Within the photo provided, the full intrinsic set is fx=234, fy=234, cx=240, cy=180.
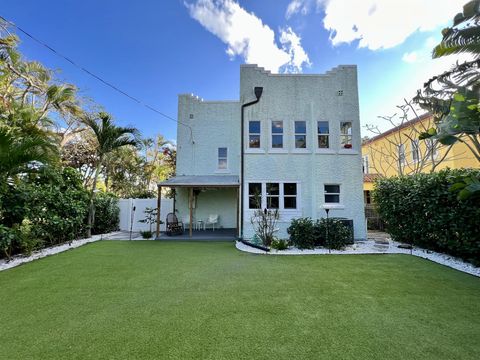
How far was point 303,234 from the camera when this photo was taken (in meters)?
10.0

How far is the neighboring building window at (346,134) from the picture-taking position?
495 inches

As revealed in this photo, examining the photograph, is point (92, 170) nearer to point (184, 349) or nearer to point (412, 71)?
point (184, 349)

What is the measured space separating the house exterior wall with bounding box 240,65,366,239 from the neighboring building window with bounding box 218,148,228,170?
2.60m

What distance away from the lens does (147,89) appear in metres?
15.8

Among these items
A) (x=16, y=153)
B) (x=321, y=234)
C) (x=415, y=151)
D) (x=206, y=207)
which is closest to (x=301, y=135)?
(x=321, y=234)

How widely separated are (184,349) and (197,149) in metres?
12.3

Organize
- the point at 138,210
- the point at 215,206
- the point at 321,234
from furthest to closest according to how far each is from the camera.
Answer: the point at 138,210 < the point at 215,206 < the point at 321,234

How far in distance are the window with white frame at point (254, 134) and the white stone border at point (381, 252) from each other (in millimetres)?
5130

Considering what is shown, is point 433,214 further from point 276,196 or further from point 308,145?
point 276,196

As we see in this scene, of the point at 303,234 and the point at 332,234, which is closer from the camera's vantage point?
the point at 332,234

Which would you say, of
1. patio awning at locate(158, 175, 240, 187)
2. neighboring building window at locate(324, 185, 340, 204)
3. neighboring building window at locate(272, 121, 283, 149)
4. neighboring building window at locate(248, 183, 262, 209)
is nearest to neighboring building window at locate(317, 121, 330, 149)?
neighboring building window at locate(272, 121, 283, 149)

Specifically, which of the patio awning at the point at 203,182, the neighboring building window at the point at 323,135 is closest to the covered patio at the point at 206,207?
the patio awning at the point at 203,182

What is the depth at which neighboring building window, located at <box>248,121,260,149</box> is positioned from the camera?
12570 millimetres

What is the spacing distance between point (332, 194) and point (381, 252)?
3.98 metres
